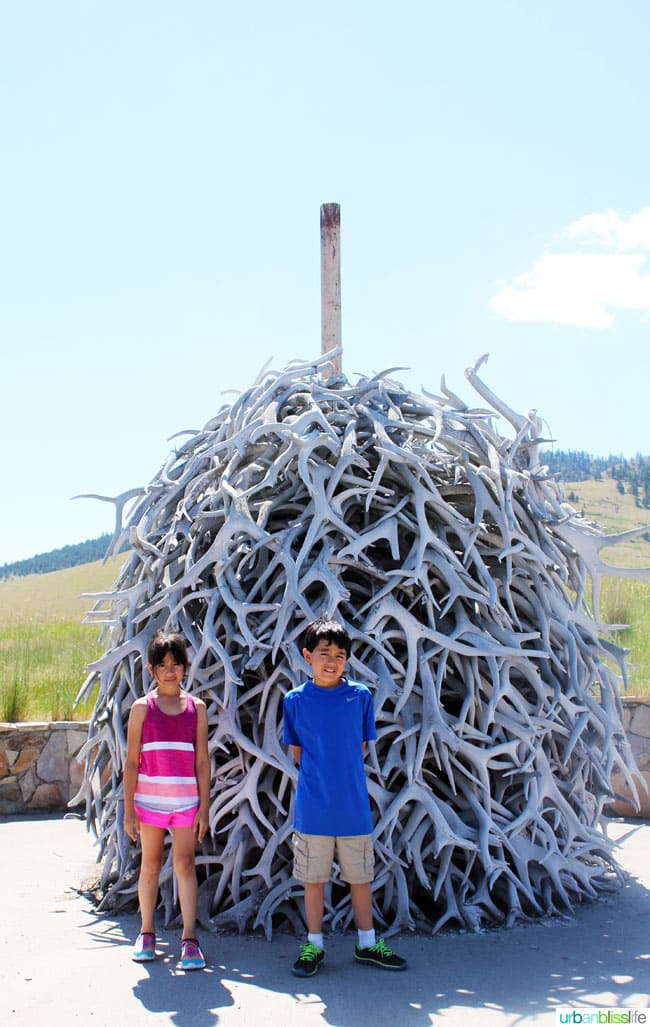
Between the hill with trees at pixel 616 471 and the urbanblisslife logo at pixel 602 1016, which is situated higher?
the hill with trees at pixel 616 471

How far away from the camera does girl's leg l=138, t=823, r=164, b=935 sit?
3854mm

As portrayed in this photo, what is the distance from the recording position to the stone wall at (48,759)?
22.4 feet

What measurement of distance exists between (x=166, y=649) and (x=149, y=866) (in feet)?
2.73

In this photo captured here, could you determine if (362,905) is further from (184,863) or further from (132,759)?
(132,759)

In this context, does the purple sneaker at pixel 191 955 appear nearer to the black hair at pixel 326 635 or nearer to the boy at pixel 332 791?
the boy at pixel 332 791

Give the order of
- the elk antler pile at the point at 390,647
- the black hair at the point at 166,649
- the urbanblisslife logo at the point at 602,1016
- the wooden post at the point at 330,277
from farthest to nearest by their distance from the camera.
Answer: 1. the wooden post at the point at 330,277
2. the elk antler pile at the point at 390,647
3. the black hair at the point at 166,649
4. the urbanblisslife logo at the point at 602,1016

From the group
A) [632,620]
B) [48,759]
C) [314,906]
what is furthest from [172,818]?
[632,620]

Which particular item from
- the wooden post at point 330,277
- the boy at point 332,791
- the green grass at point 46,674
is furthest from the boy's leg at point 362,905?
the wooden post at point 330,277

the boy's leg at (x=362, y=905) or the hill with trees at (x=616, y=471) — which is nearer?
the boy's leg at (x=362, y=905)

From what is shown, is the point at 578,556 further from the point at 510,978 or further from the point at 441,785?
the point at 510,978

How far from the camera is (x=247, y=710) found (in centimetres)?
403

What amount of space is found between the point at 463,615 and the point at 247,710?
92 cm

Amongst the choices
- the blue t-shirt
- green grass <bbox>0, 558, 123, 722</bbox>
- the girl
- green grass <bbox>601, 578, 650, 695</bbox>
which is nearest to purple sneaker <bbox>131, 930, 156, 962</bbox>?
the girl

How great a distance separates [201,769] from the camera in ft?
12.5
